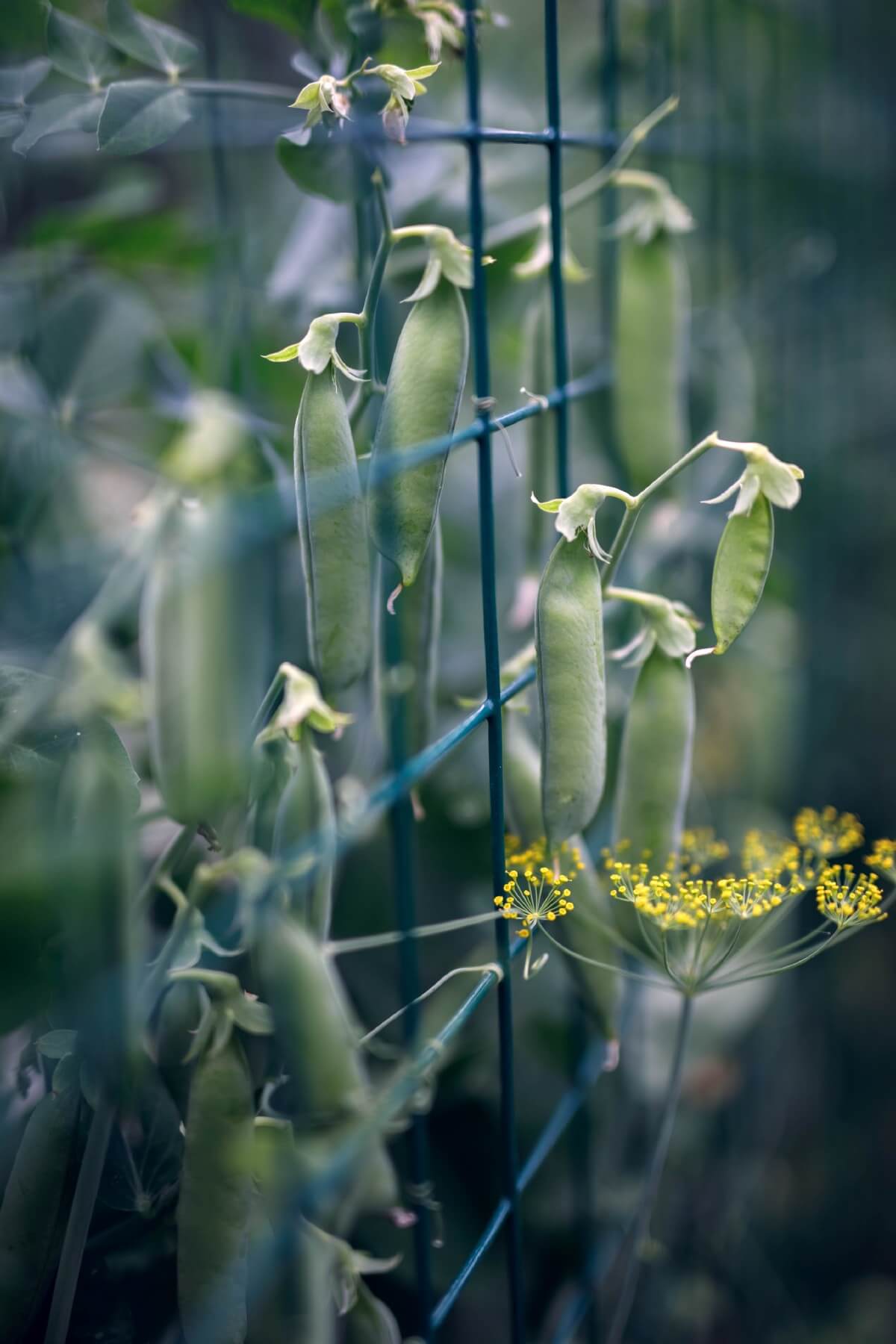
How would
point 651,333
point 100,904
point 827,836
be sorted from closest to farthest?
point 100,904, point 827,836, point 651,333

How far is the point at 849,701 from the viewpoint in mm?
1558

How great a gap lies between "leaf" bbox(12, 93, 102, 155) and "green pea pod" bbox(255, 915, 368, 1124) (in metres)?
0.35

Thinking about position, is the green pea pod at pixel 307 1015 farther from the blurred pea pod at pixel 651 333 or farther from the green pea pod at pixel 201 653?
the blurred pea pod at pixel 651 333

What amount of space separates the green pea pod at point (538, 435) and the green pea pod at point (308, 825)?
10.4 inches

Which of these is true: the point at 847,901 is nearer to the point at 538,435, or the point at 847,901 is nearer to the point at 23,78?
the point at 538,435

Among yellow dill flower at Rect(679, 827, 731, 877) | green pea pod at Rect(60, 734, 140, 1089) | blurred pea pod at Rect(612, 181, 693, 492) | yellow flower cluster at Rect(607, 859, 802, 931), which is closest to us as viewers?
green pea pod at Rect(60, 734, 140, 1089)

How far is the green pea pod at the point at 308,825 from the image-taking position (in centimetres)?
42

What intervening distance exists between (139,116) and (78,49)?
0.26 feet

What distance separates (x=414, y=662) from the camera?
21.2 inches

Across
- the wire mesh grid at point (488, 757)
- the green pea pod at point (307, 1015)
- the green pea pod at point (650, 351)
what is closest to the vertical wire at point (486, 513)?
the wire mesh grid at point (488, 757)

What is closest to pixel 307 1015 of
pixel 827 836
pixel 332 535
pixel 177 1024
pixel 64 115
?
pixel 177 1024

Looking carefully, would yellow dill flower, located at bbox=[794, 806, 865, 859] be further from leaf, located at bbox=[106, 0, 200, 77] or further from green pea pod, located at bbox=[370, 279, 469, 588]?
leaf, located at bbox=[106, 0, 200, 77]

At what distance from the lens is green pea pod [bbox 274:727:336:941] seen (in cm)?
42

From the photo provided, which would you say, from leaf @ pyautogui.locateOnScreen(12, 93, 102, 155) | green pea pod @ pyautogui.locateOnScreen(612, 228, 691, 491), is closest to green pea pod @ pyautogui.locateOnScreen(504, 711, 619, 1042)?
green pea pod @ pyautogui.locateOnScreen(612, 228, 691, 491)
